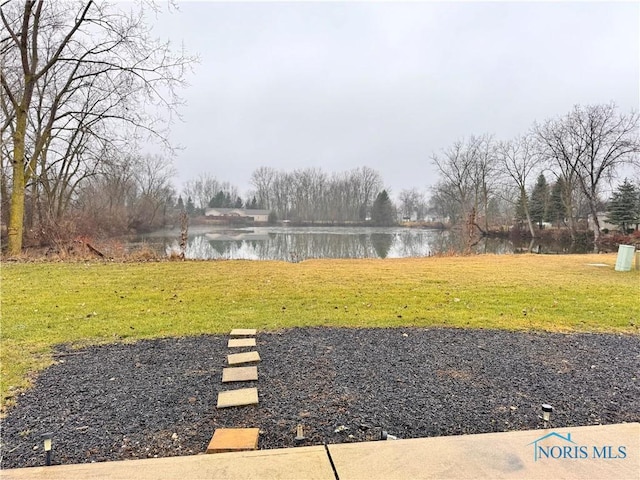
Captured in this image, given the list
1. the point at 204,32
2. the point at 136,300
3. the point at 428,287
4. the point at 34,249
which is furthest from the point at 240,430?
the point at 34,249

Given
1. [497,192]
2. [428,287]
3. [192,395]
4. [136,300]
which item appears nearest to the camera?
[192,395]

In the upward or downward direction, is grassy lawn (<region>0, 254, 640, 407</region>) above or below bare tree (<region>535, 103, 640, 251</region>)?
below

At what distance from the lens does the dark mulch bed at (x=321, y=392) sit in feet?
6.33

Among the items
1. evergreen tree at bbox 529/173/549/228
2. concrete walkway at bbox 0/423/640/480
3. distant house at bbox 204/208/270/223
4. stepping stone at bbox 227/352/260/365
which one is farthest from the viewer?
distant house at bbox 204/208/270/223

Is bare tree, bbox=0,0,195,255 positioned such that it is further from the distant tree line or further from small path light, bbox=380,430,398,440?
the distant tree line

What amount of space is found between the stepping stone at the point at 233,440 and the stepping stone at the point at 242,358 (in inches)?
39.2

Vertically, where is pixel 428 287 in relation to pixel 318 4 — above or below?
below

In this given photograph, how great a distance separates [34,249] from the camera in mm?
12070

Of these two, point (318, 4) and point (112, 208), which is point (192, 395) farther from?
point (112, 208)

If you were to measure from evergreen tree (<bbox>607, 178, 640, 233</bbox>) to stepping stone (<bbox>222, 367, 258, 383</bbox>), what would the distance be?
30.7 metres

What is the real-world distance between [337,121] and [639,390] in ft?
116

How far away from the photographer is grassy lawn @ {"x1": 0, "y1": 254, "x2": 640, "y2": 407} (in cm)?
392

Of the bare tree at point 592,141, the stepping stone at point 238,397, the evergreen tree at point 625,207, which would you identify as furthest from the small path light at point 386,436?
the evergreen tree at point 625,207

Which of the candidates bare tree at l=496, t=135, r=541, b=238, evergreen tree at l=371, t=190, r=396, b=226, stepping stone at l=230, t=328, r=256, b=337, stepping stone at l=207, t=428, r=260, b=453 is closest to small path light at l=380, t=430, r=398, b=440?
stepping stone at l=207, t=428, r=260, b=453
